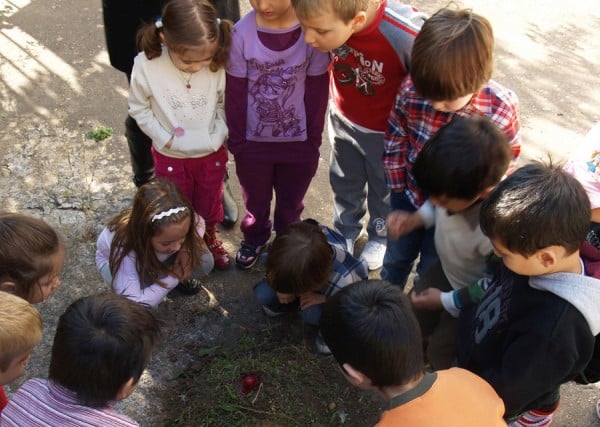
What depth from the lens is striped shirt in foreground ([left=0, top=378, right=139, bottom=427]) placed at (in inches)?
69.4

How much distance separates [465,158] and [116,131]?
2846 millimetres

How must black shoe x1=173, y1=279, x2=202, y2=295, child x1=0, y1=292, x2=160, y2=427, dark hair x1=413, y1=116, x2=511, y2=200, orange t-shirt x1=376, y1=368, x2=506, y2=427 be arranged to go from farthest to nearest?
black shoe x1=173, y1=279, x2=202, y2=295 → dark hair x1=413, y1=116, x2=511, y2=200 → child x1=0, y1=292, x2=160, y2=427 → orange t-shirt x1=376, y1=368, x2=506, y2=427

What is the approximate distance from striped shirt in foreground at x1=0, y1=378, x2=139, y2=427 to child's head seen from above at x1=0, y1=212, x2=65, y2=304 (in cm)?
50

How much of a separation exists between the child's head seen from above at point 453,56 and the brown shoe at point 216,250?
1.61m

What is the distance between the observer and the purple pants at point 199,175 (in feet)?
9.74

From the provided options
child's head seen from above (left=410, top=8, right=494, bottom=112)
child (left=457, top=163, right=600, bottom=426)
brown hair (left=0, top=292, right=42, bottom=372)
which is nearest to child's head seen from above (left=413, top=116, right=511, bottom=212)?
child's head seen from above (left=410, top=8, right=494, bottom=112)

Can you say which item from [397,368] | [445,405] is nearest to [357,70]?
[397,368]

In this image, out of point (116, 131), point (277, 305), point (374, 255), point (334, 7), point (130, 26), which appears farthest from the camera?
point (116, 131)

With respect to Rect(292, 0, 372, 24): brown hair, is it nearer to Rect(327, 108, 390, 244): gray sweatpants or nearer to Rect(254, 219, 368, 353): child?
Rect(327, 108, 390, 244): gray sweatpants

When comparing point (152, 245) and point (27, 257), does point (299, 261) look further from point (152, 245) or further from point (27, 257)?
point (27, 257)

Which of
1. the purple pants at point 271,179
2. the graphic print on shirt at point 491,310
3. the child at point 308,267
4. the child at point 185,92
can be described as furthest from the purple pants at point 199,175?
the graphic print on shirt at point 491,310

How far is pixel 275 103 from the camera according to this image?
280 centimetres

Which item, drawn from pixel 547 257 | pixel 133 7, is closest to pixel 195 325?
pixel 133 7

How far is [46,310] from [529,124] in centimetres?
366
